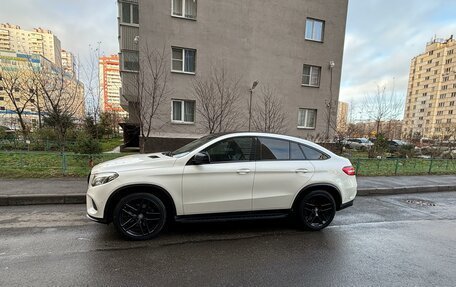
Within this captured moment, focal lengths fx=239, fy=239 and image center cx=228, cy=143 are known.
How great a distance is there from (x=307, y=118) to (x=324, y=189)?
12763mm

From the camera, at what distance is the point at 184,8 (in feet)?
43.9

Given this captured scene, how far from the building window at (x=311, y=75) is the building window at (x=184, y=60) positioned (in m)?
7.52

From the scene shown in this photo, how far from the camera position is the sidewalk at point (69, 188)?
5426 millimetres

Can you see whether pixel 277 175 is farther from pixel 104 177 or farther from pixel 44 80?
pixel 44 80

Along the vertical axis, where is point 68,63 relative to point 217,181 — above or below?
above

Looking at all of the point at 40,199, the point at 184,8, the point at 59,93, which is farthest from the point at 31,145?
the point at 184,8

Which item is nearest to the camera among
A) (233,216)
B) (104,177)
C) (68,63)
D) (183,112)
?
(104,177)

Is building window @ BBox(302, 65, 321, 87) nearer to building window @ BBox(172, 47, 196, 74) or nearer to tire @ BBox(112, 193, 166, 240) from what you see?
building window @ BBox(172, 47, 196, 74)

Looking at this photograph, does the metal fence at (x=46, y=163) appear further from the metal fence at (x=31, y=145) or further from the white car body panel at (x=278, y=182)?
the white car body panel at (x=278, y=182)

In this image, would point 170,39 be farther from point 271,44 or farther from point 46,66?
point 46,66

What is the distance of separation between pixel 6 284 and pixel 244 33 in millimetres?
14873

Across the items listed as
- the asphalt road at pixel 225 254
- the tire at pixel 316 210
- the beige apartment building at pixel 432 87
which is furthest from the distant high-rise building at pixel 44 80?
the beige apartment building at pixel 432 87

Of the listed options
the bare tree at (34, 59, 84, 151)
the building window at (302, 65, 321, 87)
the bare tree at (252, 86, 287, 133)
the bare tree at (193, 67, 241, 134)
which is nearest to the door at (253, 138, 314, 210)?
the bare tree at (193, 67, 241, 134)

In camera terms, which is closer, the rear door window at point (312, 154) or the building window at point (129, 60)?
the rear door window at point (312, 154)
